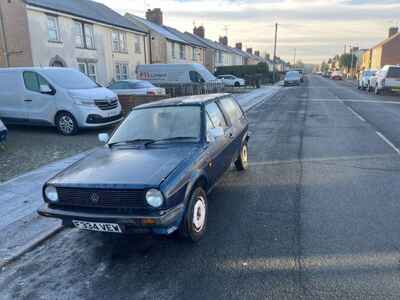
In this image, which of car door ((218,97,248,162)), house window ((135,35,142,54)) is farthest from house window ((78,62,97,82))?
car door ((218,97,248,162))

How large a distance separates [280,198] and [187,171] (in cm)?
199

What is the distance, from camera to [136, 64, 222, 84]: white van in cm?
2402

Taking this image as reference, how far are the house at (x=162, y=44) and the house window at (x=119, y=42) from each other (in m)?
6.00

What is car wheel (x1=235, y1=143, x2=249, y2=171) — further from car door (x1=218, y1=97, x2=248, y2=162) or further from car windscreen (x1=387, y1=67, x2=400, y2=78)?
car windscreen (x1=387, y1=67, x2=400, y2=78)

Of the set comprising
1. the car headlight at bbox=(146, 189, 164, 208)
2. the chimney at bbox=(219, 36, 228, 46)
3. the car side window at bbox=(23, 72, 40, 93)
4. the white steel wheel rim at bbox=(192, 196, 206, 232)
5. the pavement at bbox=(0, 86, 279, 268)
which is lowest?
the pavement at bbox=(0, 86, 279, 268)

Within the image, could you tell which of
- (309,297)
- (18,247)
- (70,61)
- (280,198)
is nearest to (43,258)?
(18,247)

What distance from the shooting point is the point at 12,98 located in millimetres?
10352

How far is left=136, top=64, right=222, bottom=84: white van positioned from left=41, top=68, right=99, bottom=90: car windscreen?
45.0 feet

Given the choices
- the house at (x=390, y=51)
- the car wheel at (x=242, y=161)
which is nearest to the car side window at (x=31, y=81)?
the car wheel at (x=242, y=161)

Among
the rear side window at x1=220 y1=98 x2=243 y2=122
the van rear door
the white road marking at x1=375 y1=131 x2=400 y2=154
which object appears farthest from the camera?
the van rear door

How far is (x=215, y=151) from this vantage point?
177 inches

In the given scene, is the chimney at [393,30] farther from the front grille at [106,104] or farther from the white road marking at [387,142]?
the front grille at [106,104]

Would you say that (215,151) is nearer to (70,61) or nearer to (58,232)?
(58,232)

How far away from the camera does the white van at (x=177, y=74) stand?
24016 millimetres
